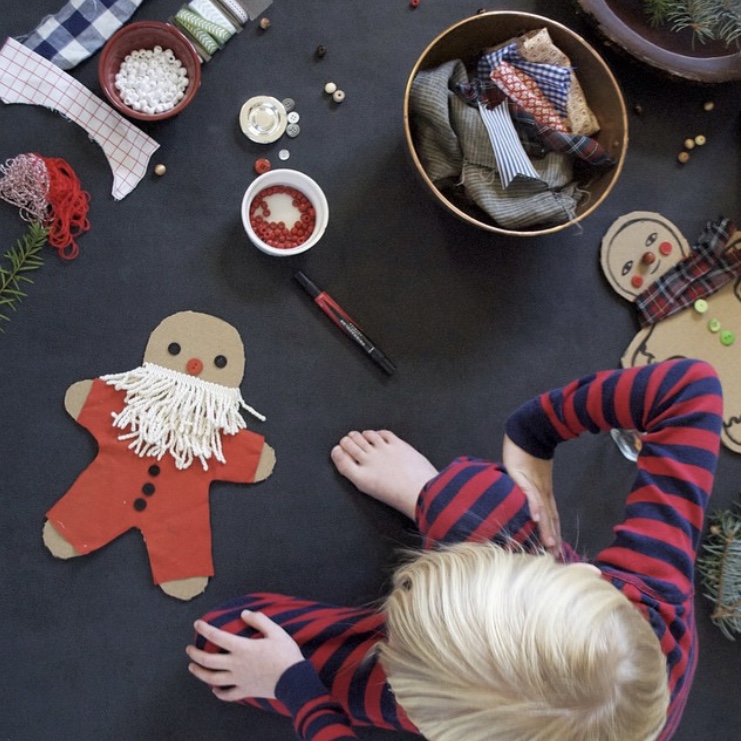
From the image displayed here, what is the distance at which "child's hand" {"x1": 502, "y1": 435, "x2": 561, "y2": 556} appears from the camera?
2.92ft

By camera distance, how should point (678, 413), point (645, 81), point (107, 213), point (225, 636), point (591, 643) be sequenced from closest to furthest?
point (591, 643) < point (678, 413) < point (225, 636) < point (107, 213) < point (645, 81)

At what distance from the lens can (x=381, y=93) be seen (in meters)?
1.06

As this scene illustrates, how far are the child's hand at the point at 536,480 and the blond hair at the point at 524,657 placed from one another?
229 millimetres

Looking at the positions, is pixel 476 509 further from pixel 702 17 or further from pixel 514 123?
pixel 702 17

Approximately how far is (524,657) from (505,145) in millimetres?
636

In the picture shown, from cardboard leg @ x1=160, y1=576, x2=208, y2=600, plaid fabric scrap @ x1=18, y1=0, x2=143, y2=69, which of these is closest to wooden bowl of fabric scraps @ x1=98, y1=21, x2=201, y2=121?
plaid fabric scrap @ x1=18, y1=0, x2=143, y2=69

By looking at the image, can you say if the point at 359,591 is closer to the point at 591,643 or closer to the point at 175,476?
the point at 175,476

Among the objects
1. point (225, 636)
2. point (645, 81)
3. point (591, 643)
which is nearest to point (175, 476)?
point (225, 636)

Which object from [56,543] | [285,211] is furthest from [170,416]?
[285,211]

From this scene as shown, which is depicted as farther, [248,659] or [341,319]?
[341,319]

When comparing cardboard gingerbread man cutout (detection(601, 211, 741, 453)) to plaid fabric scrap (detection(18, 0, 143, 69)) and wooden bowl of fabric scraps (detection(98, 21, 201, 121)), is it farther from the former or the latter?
plaid fabric scrap (detection(18, 0, 143, 69))

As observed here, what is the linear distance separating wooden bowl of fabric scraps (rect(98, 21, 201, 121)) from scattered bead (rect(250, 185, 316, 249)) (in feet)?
0.53

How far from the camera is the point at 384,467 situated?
3.26ft

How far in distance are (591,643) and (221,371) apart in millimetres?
610
